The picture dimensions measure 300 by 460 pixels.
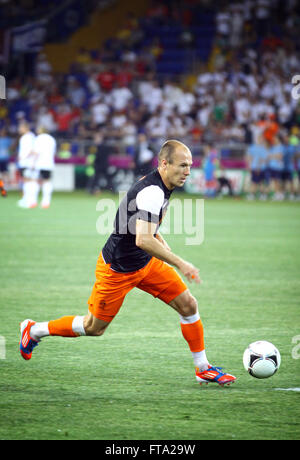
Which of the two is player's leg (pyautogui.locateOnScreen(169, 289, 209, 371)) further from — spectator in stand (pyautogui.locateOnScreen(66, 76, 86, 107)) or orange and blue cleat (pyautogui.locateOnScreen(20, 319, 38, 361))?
spectator in stand (pyautogui.locateOnScreen(66, 76, 86, 107))

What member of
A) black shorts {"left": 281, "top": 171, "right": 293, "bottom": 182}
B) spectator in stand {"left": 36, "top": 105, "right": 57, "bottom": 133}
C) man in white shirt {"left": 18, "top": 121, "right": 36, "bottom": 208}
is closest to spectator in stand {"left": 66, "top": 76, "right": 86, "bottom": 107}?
spectator in stand {"left": 36, "top": 105, "right": 57, "bottom": 133}

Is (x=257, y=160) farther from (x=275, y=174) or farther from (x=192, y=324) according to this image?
(x=192, y=324)

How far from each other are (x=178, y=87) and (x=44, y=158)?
36.0 feet

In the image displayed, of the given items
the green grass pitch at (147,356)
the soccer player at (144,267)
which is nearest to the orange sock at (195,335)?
the soccer player at (144,267)

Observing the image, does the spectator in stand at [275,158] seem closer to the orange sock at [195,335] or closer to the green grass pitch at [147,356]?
the green grass pitch at [147,356]

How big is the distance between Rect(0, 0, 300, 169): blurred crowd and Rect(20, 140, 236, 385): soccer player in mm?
23535

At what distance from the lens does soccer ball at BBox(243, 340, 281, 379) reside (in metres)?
6.30

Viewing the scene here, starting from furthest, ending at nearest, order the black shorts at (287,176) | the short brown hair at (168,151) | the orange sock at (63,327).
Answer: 1. the black shorts at (287,176)
2. the orange sock at (63,327)
3. the short brown hair at (168,151)

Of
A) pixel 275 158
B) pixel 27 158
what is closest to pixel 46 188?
pixel 27 158

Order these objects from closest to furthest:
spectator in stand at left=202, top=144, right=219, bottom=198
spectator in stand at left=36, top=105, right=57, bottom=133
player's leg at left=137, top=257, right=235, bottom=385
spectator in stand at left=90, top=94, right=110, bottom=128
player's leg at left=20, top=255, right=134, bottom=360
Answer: player's leg at left=20, top=255, right=134, bottom=360
player's leg at left=137, top=257, right=235, bottom=385
spectator in stand at left=202, top=144, right=219, bottom=198
spectator in stand at left=90, top=94, right=110, bottom=128
spectator in stand at left=36, top=105, right=57, bottom=133

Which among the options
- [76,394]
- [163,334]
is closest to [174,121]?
[163,334]

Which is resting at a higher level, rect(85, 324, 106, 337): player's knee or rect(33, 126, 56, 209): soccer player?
rect(33, 126, 56, 209): soccer player

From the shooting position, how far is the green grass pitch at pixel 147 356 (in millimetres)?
5191

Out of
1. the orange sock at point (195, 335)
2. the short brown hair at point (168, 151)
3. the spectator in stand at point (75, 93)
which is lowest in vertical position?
the orange sock at point (195, 335)
